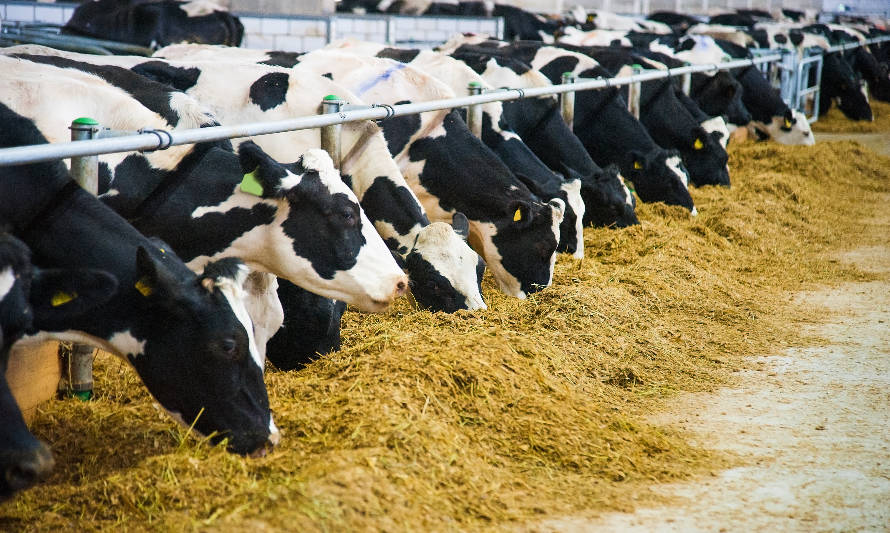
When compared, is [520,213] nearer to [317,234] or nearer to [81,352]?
[317,234]

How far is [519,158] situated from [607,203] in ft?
3.26

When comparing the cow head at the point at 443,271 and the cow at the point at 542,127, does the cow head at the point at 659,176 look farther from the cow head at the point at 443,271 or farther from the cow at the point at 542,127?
the cow head at the point at 443,271

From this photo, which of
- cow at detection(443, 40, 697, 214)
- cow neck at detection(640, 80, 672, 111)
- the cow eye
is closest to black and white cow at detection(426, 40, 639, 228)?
cow at detection(443, 40, 697, 214)

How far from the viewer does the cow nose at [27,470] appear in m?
2.81

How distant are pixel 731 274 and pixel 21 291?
5845 millimetres

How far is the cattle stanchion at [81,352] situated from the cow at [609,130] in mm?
6064

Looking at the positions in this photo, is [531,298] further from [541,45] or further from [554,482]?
[541,45]

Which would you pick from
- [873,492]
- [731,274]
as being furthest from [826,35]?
[873,492]

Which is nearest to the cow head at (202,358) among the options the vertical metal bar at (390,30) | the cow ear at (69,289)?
the cow ear at (69,289)

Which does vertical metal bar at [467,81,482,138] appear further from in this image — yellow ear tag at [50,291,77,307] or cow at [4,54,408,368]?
yellow ear tag at [50,291,77,307]

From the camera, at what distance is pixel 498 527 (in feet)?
11.0

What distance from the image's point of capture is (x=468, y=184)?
714cm

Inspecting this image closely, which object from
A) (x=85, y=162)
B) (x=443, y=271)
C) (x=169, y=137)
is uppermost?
(x=169, y=137)

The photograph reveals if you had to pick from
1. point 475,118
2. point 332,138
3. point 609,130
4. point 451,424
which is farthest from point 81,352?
point 609,130
